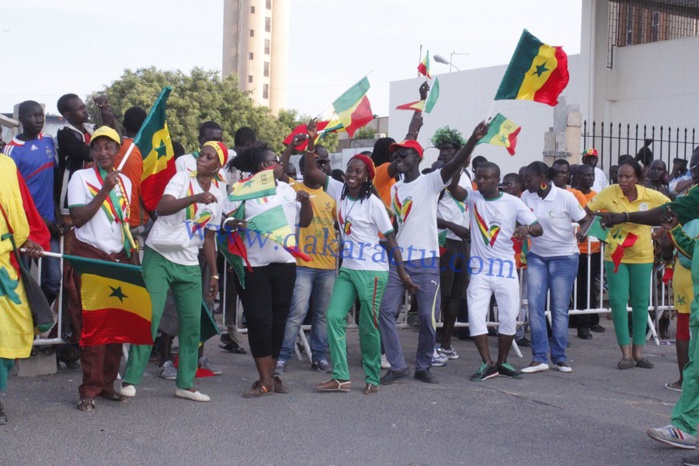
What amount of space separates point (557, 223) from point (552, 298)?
0.75m

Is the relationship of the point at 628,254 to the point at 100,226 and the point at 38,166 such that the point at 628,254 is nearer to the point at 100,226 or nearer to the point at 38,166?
the point at 100,226

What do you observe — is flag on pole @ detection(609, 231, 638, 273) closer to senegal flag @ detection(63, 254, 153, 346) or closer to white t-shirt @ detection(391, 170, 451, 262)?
white t-shirt @ detection(391, 170, 451, 262)

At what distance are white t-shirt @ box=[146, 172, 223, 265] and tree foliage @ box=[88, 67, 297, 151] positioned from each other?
36.4 meters

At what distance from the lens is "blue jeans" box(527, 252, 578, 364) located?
28.3 ft

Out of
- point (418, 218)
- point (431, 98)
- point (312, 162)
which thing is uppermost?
point (431, 98)

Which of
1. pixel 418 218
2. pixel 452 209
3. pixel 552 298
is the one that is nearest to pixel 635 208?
pixel 552 298

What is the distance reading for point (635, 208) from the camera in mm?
8758

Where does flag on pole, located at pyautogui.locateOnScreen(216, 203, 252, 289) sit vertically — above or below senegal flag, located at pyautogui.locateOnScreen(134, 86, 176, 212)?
below

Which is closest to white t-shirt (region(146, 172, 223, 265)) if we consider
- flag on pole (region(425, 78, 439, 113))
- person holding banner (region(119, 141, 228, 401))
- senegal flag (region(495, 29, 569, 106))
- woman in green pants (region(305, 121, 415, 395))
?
person holding banner (region(119, 141, 228, 401))

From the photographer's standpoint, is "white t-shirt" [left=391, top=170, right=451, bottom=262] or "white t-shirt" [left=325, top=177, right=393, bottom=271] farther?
"white t-shirt" [left=391, top=170, right=451, bottom=262]

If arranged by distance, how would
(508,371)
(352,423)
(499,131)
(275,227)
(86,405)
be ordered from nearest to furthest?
(352,423)
(86,405)
(275,227)
(499,131)
(508,371)

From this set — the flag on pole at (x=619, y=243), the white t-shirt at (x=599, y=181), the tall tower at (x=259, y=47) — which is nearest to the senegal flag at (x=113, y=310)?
the flag on pole at (x=619, y=243)

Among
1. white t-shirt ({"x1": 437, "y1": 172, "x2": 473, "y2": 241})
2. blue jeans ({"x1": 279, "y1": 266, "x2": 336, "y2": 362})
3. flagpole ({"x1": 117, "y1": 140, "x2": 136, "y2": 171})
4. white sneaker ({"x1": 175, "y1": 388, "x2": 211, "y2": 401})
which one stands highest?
flagpole ({"x1": 117, "y1": 140, "x2": 136, "y2": 171})

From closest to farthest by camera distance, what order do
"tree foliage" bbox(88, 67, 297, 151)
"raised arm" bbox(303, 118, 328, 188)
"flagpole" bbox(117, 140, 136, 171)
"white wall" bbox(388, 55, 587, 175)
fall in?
1. "flagpole" bbox(117, 140, 136, 171)
2. "raised arm" bbox(303, 118, 328, 188)
3. "white wall" bbox(388, 55, 587, 175)
4. "tree foliage" bbox(88, 67, 297, 151)
